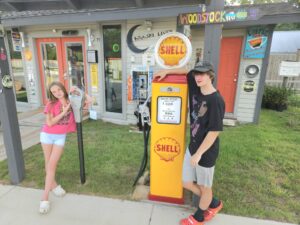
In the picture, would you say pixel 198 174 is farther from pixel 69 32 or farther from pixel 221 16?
pixel 69 32

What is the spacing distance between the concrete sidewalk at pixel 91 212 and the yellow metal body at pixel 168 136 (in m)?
0.20

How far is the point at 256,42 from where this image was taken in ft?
17.4

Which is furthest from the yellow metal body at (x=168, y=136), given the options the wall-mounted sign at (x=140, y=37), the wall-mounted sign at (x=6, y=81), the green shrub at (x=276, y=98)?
the green shrub at (x=276, y=98)

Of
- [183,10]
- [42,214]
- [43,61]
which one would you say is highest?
[183,10]

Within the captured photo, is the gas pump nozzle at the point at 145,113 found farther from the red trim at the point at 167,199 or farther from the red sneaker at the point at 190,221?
the red sneaker at the point at 190,221

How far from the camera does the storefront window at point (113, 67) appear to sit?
558 centimetres

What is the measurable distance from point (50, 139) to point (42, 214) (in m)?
0.84

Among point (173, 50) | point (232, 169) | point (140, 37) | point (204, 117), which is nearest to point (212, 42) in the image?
point (173, 50)

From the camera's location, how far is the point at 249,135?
4922mm

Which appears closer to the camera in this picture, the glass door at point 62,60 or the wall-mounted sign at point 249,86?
the wall-mounted sign at point 249,86

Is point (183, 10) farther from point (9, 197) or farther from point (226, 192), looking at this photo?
point (9, 197)

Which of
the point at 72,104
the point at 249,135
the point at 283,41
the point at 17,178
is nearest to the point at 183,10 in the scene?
the point at 72,104

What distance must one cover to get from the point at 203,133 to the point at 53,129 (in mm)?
1686

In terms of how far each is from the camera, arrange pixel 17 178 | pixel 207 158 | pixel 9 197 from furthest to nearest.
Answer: pixel 17 178
pixel 9 197
pixel 207 158
